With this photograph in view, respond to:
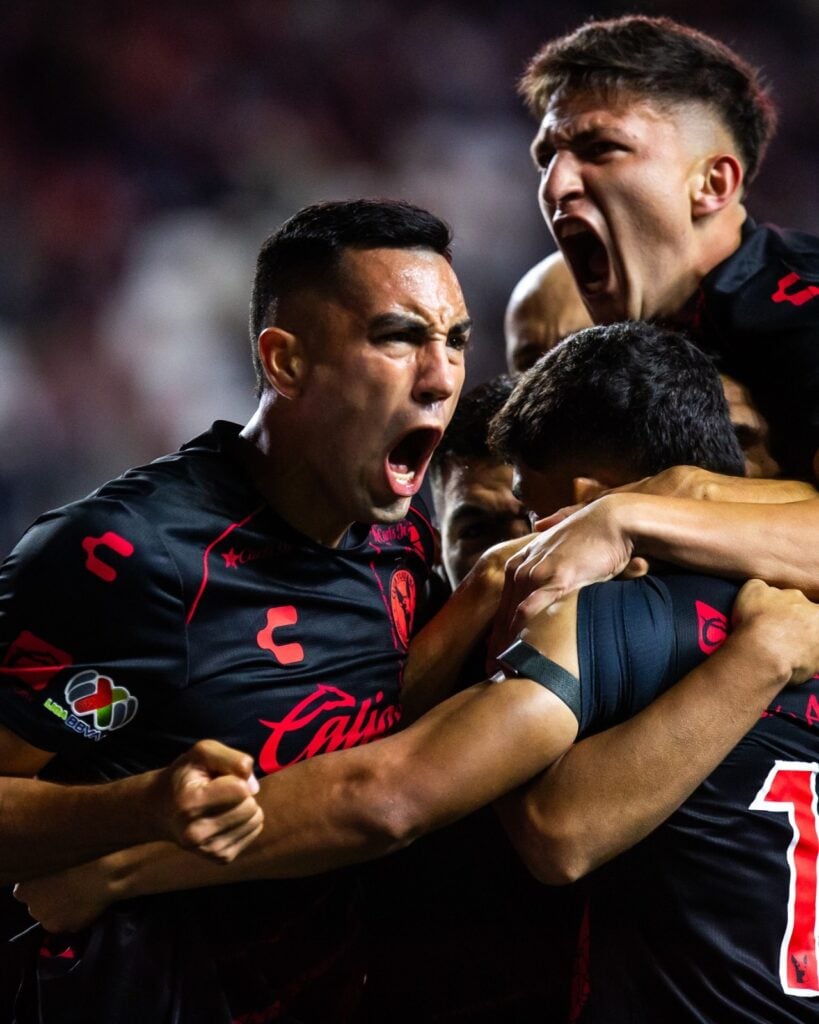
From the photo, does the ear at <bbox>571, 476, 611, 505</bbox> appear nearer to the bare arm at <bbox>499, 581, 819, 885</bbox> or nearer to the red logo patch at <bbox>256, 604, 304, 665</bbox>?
the bare arm at <bbox>499, 581, 819, 885</bbox>

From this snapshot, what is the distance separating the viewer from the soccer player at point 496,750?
1.44 metres

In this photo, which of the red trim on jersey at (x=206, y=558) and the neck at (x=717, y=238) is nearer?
the red trim on jersey at (x=206, y=558)

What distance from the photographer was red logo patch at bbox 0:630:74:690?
5.02ft

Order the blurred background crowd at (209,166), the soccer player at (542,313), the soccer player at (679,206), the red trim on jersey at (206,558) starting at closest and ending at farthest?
the red trim on jersey at (206,558) < the soccer player at (679,206) < the soccer player at (542,313) < the blurred background crowd at (209,166)

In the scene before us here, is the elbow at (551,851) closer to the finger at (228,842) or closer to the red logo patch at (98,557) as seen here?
the finger at (228,842)

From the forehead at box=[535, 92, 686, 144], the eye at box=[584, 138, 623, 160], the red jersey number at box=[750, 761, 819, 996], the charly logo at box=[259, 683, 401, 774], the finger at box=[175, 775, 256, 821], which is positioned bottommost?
the red jersey number at box=[750, 761, 819, 996]

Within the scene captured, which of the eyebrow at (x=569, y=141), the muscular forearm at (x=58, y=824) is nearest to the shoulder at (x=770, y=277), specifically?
the eyebrow at (x=569, y=141)

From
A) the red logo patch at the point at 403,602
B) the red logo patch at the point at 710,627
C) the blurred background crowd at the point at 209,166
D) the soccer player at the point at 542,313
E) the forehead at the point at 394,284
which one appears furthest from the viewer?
the blurred background crowd at the point at 209,166

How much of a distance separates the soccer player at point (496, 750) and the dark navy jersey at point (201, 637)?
168 mm

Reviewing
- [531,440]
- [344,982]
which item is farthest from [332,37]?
[344,982]

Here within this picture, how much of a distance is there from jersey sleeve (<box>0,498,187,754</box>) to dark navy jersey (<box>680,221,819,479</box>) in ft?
3.44

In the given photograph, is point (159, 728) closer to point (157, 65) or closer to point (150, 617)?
point (150, 617)

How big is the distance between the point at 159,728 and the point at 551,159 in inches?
54.2

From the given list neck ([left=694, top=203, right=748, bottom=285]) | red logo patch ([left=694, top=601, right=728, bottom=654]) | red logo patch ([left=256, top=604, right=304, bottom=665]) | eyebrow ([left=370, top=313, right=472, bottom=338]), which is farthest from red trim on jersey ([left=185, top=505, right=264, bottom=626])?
neck ([left=694, top=203, right=748, bottom=285])
